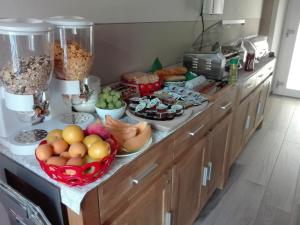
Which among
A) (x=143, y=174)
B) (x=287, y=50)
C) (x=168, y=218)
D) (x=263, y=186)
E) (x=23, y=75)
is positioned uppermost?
(x=23, y=75)

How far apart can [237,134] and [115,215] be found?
150 centimetres

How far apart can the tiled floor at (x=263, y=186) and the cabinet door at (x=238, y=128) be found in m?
0.24

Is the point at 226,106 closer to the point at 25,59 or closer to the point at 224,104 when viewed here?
the point at 224,104

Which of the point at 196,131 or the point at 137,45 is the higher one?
the point at 137,45

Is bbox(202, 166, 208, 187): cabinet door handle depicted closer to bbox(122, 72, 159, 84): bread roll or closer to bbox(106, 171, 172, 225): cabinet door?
bbox(106, 171, 172, 225): cabinet door

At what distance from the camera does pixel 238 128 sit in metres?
2.06

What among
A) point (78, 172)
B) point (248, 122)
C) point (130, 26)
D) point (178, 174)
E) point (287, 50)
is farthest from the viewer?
point (287, 50)

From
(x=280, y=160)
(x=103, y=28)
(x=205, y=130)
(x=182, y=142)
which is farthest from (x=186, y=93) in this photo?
(x=280, y=160)

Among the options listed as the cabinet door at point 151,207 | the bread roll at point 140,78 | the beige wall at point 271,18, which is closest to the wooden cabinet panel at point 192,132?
the cabinet door at point 151,207

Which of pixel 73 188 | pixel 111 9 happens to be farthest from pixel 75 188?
pixel 111 9

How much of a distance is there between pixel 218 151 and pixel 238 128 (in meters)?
0.47

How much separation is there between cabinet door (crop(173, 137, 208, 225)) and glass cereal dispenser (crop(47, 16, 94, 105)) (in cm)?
56

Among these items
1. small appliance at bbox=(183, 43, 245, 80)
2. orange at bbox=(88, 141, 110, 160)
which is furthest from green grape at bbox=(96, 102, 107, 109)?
small appliance at bbox=(183, 43, 245, 80)

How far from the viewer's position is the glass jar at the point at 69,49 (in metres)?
0.90
